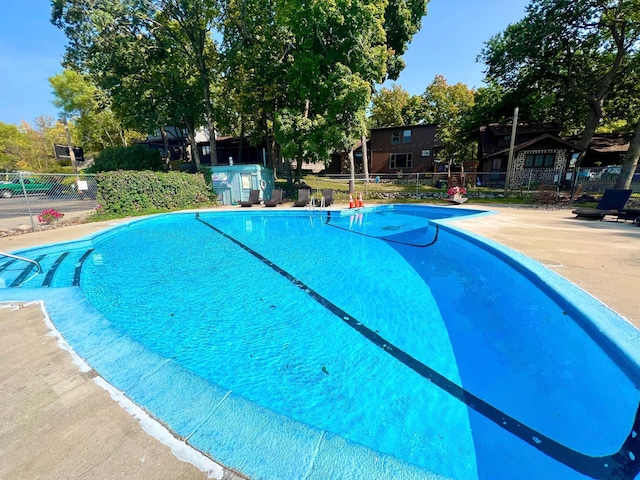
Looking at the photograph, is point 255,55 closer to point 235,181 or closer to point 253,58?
point 253,58

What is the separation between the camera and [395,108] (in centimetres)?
3753

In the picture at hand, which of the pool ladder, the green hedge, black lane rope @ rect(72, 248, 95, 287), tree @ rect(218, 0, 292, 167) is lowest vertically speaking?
black lane rope @ rect(72, 248, 95, 287)

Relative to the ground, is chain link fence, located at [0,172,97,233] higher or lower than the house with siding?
lower

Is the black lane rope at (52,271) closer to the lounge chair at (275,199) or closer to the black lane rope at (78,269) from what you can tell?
the black lane rope at (78,269)

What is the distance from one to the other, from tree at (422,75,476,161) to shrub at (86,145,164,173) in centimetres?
3006

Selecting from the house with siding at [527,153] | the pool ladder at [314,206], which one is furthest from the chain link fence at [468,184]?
the pool ladder at [314,206]

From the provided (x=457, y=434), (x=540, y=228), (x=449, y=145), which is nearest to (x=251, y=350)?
(x=457, y=434)

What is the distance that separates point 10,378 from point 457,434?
382cm

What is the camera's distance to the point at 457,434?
2494mm

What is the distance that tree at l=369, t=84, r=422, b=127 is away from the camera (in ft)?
124

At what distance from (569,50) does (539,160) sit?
7.47 meters

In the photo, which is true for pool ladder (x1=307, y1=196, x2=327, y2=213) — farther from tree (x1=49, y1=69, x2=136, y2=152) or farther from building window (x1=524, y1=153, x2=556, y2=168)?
tree (x1=49, y1=69, x2=136, y2=152)

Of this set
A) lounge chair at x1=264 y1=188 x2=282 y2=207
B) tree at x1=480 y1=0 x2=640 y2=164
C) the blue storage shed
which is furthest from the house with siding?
the blue storage shed

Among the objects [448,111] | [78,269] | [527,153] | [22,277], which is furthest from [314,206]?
[448,111]
